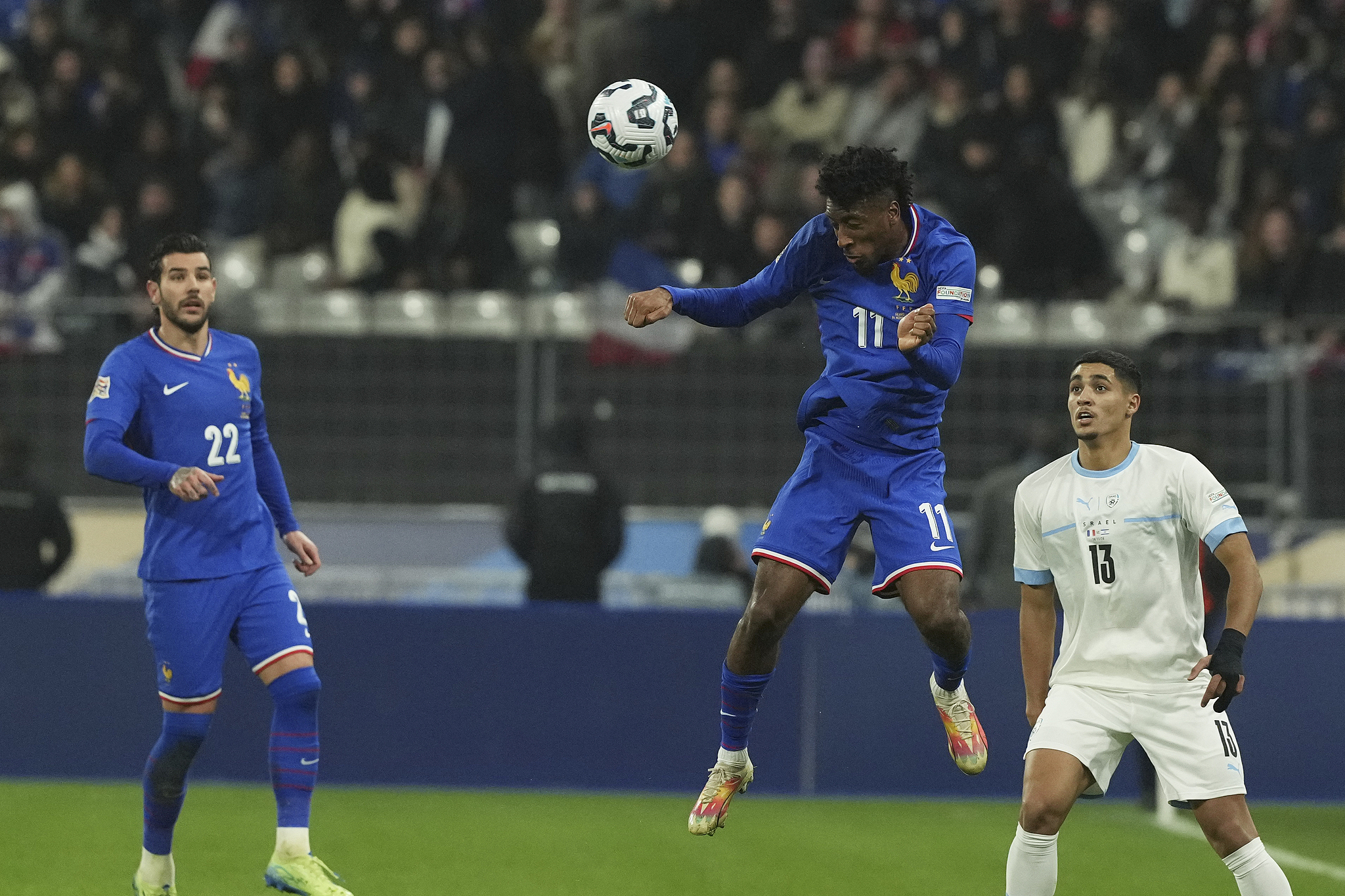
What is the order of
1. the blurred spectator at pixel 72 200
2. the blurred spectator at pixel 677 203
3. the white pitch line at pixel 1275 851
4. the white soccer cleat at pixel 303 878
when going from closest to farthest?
the white soccer cleat at pixel 303 878
the white pitch line at pixel 1275 851
the blurred spectator at pixel 677 203
the blurred spectator at pixel 72 200

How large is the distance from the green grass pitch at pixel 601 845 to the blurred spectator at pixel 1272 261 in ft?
13.9

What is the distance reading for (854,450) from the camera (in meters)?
6.41

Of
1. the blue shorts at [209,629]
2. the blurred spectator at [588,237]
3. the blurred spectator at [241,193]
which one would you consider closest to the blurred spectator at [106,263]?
the blurred spectator at [241,193]

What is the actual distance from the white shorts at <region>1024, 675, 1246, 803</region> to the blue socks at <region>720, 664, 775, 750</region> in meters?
1.12

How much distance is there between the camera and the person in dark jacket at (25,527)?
35.0 ft

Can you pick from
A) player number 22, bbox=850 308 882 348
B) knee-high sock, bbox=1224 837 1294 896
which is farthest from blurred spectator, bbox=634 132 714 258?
knee-high sock, bbox=1224 837 1294 896

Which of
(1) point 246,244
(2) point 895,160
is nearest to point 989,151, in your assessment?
(1) point 246,244

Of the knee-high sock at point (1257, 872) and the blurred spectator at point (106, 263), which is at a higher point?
the blurred spectator at point (106, 263)

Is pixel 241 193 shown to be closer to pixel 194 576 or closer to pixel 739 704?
pixel 194 576

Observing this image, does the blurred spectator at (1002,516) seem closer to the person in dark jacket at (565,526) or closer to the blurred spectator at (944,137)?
the person in dark jacket at (565,526)

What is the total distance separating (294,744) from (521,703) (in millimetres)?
4004

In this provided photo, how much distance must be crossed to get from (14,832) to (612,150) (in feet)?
16.5

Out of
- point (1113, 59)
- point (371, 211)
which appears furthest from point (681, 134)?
point (1113, 59)

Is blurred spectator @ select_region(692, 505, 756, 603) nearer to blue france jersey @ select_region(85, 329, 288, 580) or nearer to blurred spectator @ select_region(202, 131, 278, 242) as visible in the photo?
blue france jersey @ select_region(85, 329, 288, 580)
